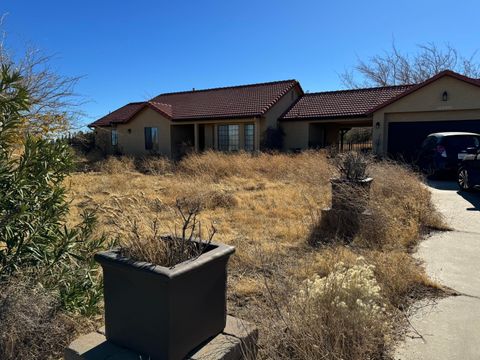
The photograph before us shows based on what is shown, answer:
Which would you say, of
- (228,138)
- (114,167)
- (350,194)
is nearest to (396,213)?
(350,194)

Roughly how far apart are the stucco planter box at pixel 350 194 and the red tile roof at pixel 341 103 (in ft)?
46.8

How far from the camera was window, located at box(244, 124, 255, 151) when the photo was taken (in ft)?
76.5

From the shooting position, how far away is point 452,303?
369 centimetres

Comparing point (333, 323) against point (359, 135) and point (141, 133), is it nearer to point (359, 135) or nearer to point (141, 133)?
point (141, 133)

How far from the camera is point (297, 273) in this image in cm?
435

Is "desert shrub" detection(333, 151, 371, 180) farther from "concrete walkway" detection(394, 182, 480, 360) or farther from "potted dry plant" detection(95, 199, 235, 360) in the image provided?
"potted dry plant" detection(95, 199, 235, 360)

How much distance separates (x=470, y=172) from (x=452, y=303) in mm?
7072

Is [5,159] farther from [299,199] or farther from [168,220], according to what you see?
[299,199]

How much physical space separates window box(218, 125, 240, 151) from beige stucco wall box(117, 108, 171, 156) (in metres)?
3.52

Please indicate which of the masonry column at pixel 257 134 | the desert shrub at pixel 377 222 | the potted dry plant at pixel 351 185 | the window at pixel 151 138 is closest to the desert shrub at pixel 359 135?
the masonry column at pixel 257 134

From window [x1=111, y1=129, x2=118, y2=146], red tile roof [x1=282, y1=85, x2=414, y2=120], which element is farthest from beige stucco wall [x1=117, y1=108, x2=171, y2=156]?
red tile roof [x1=282, y1=85, x2=414, y2=120]

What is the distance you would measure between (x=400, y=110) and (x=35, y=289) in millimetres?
17454

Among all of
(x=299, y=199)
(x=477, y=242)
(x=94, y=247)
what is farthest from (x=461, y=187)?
(x=94, y=247)

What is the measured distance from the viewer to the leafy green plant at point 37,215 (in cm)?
314
